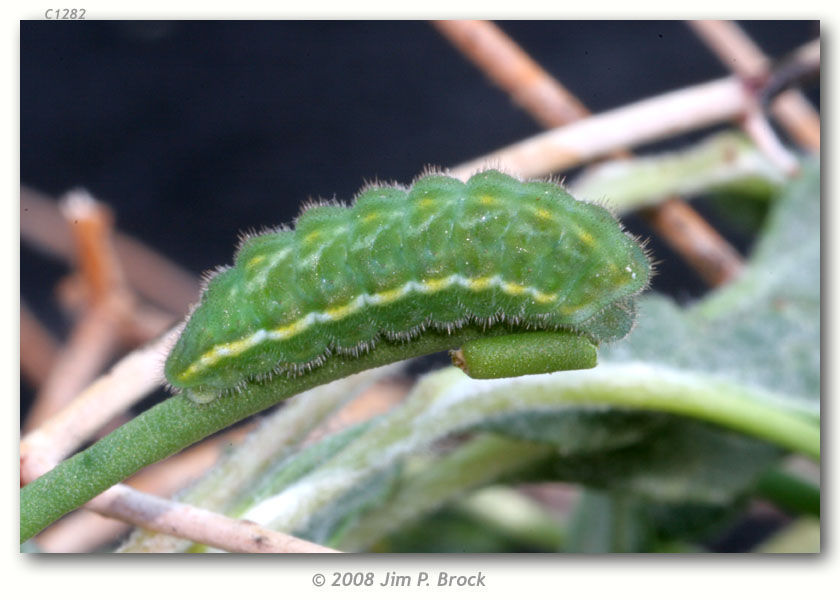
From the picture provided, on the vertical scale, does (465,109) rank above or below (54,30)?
above

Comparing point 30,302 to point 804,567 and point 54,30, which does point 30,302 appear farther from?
point 804,567

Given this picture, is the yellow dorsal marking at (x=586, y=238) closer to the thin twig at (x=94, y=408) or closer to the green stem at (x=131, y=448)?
the green stem at (x=131, y=448)

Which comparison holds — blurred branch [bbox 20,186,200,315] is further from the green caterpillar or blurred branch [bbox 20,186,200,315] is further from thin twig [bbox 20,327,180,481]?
the green caterpillar

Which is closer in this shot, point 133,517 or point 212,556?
point 133,517

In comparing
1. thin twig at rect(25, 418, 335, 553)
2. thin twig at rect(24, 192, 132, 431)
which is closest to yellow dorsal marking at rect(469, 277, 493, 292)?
thin twig at rect(25, 418, 335, 553)

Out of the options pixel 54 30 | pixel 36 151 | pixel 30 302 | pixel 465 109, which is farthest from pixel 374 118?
pixel 30 302

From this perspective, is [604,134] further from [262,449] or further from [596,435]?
[262,449]
